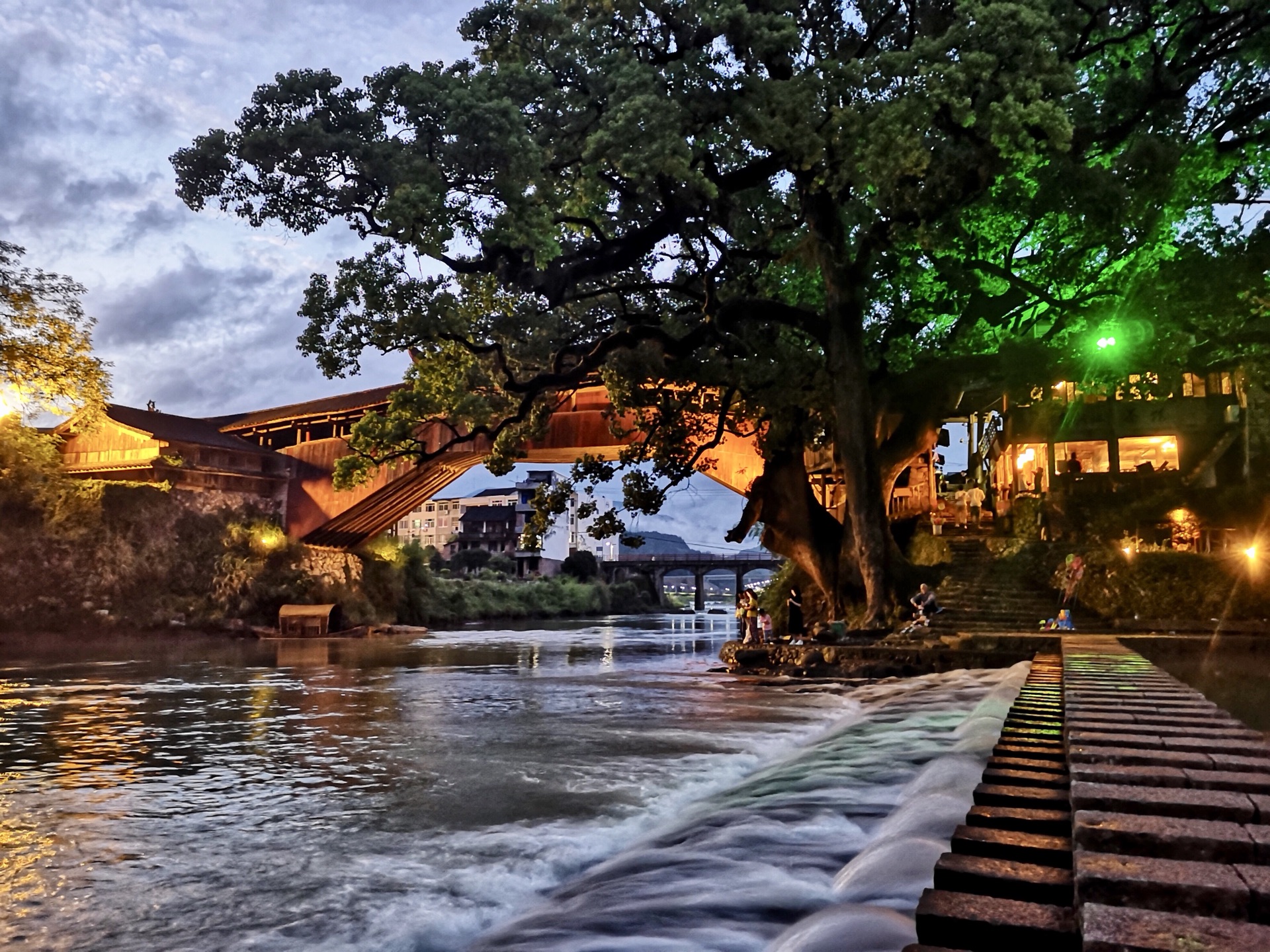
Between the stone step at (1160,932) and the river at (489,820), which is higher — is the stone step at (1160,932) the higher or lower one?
the higher one

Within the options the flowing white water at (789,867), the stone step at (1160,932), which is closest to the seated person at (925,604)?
the flowing white water at (789,867)

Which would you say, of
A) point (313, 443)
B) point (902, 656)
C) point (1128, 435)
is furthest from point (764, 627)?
point (313, 443)

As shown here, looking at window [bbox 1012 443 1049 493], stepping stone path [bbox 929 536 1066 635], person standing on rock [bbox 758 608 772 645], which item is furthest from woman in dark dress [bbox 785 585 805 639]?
window [bbox 1012 443 1049 493]

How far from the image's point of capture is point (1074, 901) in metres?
2.18

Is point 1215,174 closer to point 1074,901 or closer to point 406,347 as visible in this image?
point 406,347

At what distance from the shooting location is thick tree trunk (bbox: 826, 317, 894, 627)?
17953 mm

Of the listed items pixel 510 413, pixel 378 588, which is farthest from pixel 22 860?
pixel 378 588

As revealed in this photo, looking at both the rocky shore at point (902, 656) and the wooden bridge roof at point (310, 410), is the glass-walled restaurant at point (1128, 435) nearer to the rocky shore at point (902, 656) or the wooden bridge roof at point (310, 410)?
the rocky shore at point (902, 656)

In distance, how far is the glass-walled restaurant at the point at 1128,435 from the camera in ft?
94.5

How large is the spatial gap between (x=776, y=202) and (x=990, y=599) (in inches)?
394

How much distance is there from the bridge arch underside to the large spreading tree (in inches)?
201

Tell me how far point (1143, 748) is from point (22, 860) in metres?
5.52

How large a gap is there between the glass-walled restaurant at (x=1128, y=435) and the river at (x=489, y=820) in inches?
847

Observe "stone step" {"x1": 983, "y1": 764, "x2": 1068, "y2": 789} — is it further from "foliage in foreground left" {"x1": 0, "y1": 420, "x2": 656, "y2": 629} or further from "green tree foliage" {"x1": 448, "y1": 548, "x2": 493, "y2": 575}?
"green tree foliage" {"x1": 448, "y1": 548, "x2": 493, "y2": 575}
